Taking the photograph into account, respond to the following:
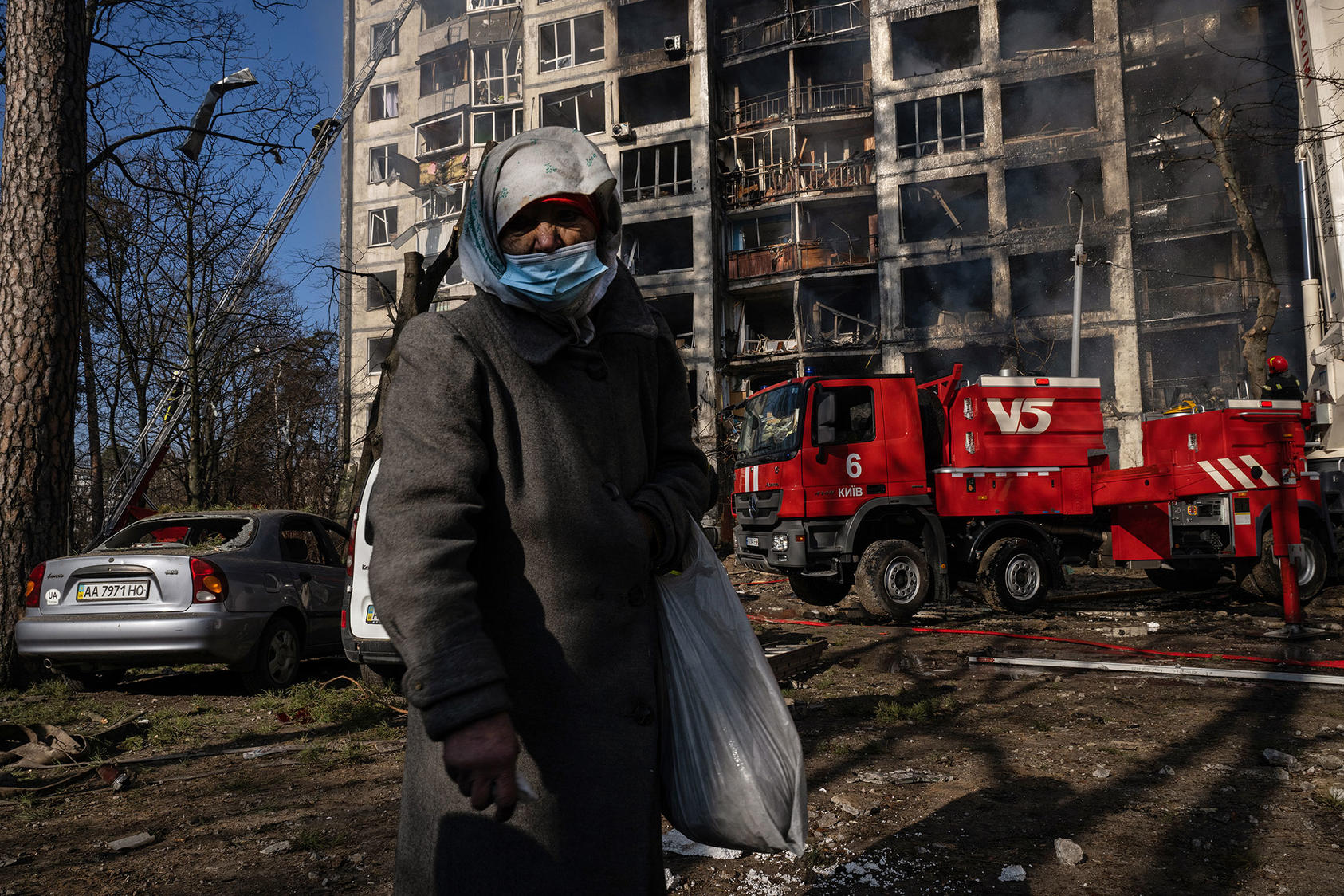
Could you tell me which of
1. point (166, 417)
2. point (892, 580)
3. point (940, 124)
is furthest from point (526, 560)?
point (940, 124)

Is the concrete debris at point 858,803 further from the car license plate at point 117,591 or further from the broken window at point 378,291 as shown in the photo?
the broken window at point 378,291

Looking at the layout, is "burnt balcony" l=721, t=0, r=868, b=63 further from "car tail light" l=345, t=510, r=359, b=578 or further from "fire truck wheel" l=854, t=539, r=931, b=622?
"car tail light" l=345, t=510, r=359, b=578

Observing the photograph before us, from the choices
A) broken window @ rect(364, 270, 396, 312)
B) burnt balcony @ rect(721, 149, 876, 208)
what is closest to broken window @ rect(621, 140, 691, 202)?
burnt balcony @ rect(721, 149, 876, 208)

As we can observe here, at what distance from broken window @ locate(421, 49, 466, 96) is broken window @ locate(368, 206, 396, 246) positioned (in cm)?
596

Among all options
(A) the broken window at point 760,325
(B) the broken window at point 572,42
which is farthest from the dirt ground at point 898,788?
(B) the broken window at point 572,42

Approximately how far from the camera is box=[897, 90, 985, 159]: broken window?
102ft

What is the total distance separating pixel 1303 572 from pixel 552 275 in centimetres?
1265

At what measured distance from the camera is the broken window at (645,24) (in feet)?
119

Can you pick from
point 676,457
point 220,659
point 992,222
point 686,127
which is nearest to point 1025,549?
point 220,659

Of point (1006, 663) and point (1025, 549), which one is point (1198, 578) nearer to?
point (1025, 549)

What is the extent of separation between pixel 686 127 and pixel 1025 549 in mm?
27346

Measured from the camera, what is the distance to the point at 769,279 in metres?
33.0

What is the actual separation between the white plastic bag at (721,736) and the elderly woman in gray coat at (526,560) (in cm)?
6

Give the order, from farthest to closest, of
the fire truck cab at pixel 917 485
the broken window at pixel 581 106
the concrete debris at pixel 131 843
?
the broken window at pixel 581 106 → the fire truck cab at pixel 917 485 → the concrete debris at pixel 131 843
